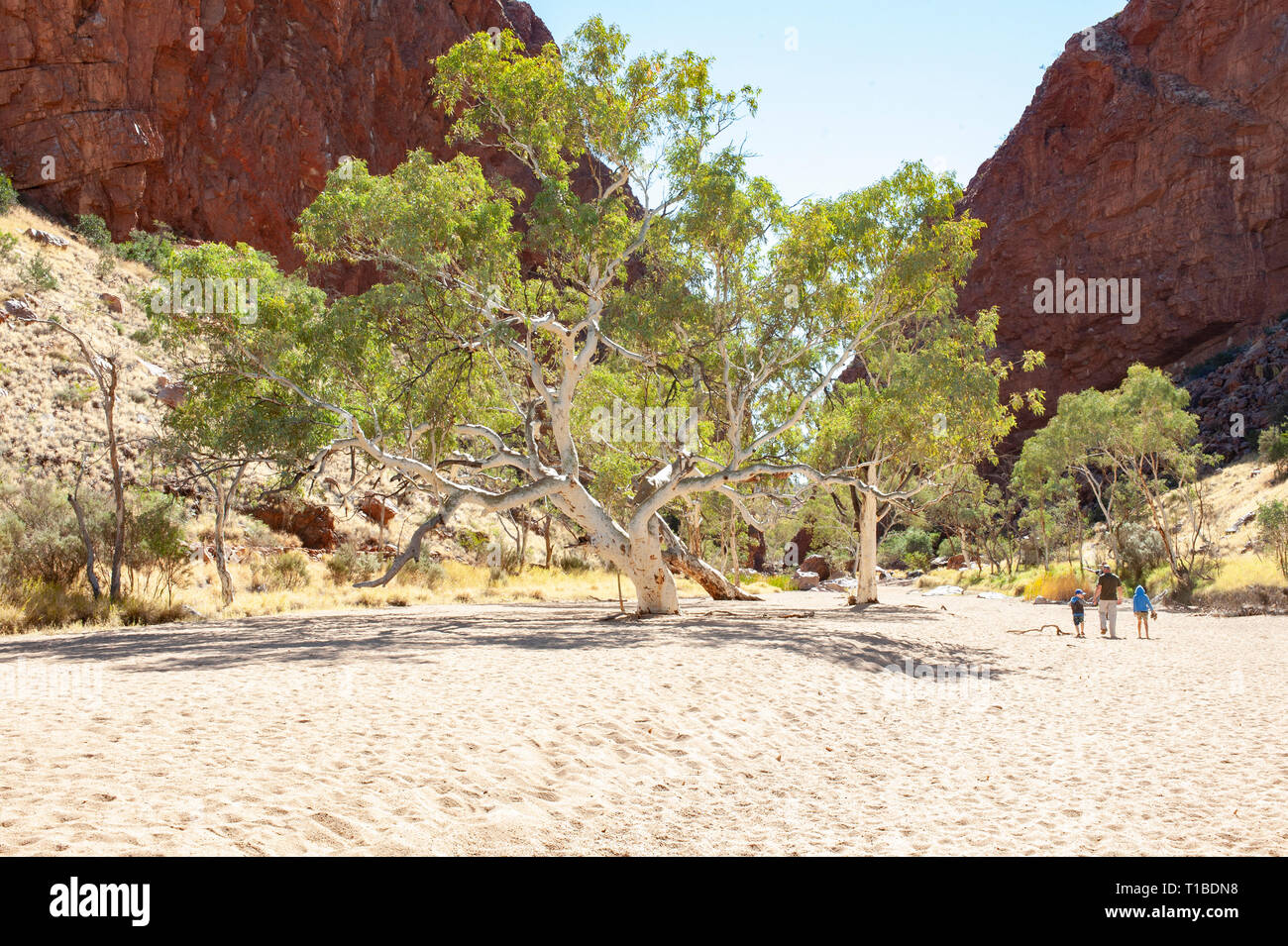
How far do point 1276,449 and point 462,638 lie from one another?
39561 mm

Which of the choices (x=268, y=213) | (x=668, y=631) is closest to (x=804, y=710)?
(x=668, y=631)

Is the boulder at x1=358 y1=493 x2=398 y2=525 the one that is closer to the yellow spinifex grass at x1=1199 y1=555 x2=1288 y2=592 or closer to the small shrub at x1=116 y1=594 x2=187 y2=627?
the small shrub at x1=116 y1=594 x2=187 y2=627

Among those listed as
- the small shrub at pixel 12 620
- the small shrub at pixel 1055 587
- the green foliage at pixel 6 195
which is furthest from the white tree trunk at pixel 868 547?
the green foliage at pixel 6 195

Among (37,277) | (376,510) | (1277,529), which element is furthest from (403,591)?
(1277,529)

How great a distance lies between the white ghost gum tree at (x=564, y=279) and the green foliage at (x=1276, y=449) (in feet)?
95.0

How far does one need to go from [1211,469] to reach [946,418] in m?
40.0

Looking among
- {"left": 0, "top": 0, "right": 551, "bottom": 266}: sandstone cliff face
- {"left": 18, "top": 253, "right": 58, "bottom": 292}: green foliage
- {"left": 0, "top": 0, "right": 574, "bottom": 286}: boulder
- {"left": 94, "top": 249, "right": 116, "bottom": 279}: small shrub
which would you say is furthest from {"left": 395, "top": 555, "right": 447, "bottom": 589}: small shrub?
{"left": 0, "top": 0, "right": 551, "bottom": 266}: sandstone cliff face

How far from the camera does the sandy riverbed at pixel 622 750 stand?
427 cm

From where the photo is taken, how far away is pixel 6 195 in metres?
36.7

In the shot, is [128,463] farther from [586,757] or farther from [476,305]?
[586,757]

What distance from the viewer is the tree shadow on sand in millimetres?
10188

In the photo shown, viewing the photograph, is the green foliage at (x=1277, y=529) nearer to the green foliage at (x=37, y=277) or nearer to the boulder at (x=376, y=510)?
the boulder at (x=376, y=510)

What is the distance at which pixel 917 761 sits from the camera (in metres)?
6.36

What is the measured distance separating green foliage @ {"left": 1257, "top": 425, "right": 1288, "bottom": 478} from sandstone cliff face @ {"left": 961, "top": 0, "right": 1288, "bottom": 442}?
2779cm
